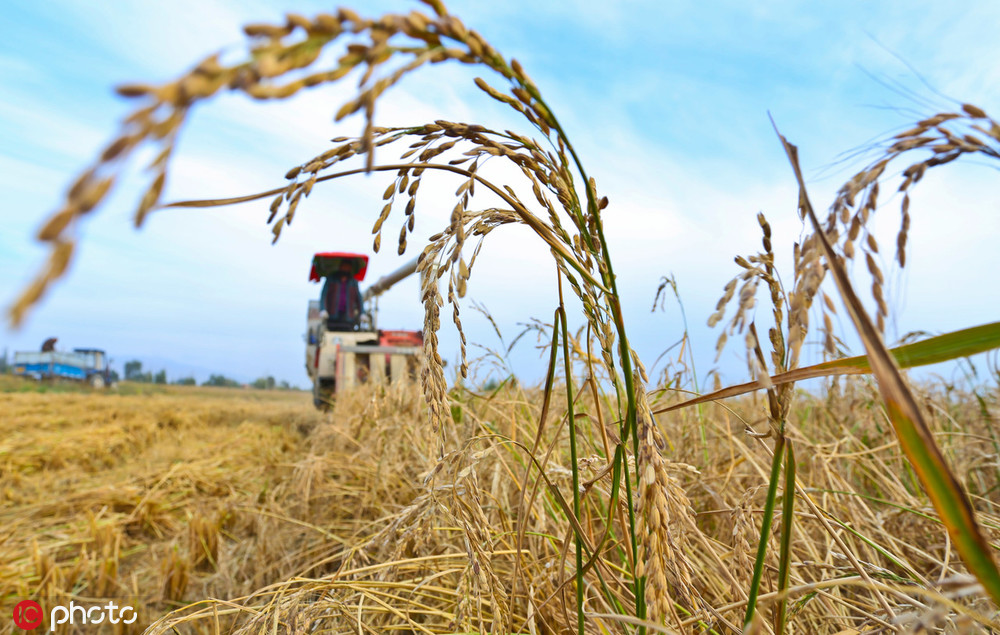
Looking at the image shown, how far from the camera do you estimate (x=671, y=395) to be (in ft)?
8.00

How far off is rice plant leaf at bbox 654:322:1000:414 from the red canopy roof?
386 inches

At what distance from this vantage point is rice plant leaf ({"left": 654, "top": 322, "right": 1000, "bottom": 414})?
559 millimetres

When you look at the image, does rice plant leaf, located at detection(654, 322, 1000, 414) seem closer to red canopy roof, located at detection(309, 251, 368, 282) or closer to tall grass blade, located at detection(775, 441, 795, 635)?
tall grass blade, located at detection(775, 441, 795, 635)

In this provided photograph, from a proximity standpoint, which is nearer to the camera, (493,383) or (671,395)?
(671,395)

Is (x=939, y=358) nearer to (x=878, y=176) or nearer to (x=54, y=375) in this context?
(x=878, y=176)

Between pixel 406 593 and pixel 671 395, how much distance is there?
1.44 metres

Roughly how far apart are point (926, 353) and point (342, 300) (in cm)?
986

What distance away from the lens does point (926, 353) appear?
610 millimetres

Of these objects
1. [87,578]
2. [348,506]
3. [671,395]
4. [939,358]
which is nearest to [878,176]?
[939,358]
